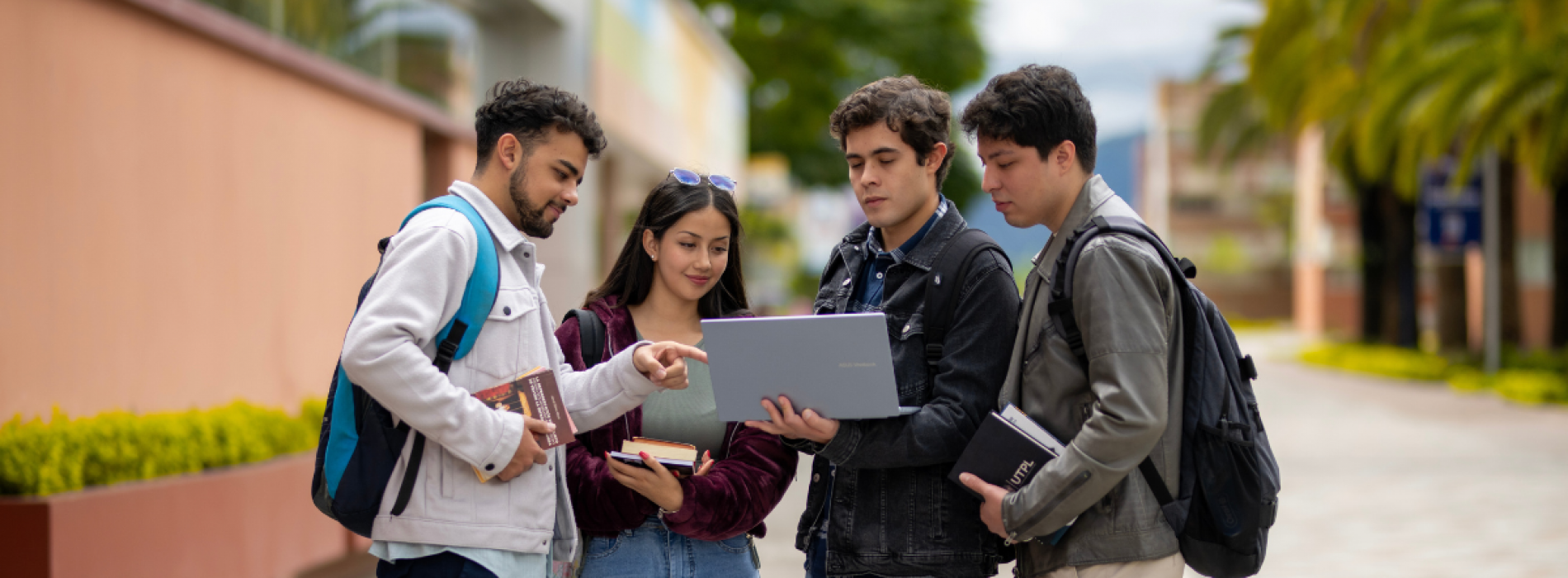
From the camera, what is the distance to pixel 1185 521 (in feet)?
8.89

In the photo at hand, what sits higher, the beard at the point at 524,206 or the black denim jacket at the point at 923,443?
the beard at the point at 524,206

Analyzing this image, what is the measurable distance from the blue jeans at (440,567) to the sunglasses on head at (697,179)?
1.13 metres

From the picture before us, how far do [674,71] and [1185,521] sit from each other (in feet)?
63.4

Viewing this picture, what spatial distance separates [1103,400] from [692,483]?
100cm

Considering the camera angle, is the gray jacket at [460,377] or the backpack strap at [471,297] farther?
the backpack strap at [471,297]

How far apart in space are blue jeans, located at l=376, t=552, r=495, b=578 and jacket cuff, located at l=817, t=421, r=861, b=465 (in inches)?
31.0

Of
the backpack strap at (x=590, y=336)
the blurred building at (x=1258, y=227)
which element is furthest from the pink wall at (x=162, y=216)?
the blurred building at (x=1258, y=227)

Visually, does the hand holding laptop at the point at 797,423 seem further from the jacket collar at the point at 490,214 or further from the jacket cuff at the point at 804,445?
the jacket collar at the point at 490,214

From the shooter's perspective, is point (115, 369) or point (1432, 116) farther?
point (1432, 116)

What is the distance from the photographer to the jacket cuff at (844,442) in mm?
2807

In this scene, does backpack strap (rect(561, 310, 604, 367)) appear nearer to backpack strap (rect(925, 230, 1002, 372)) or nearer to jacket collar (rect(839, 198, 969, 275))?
jacket collar (rect(839, 198, 969, 275))

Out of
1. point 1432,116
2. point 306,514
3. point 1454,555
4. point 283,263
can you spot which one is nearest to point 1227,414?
point 306,514

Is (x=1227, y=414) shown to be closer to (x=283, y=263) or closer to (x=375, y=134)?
(x=283, y=263)

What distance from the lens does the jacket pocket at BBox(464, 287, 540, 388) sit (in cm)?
272
